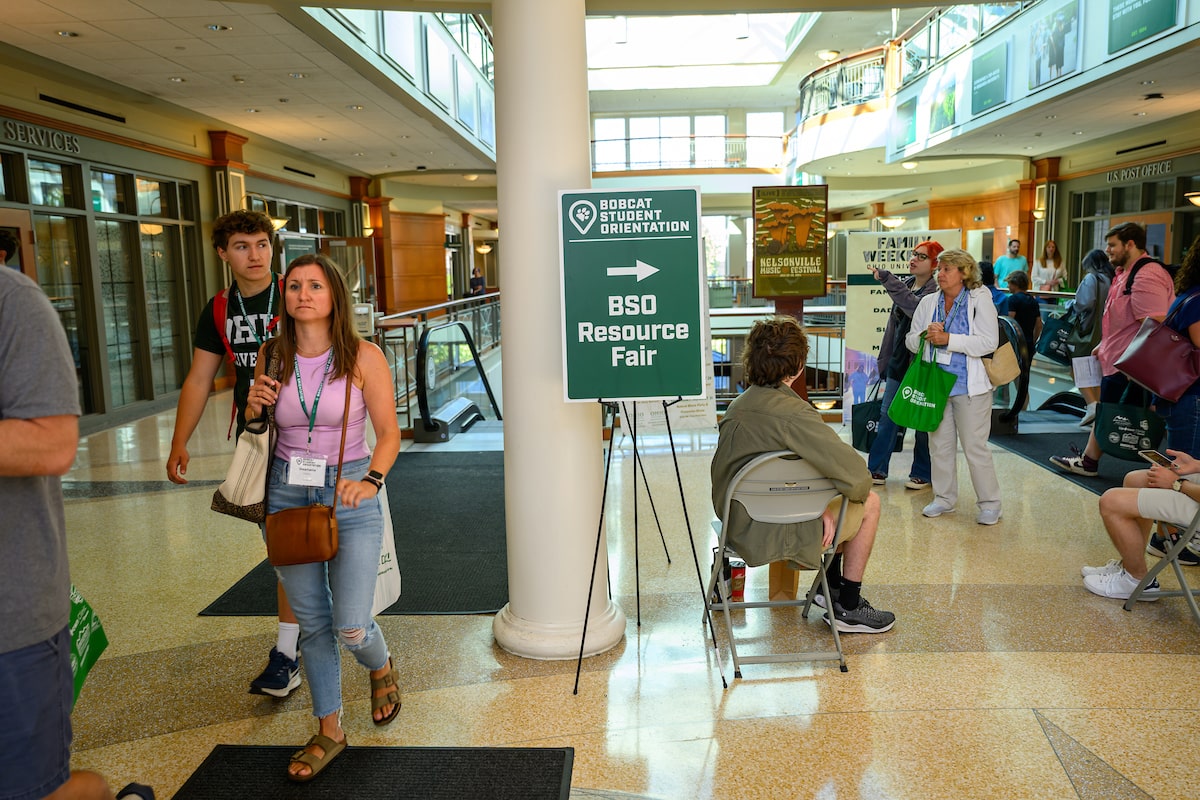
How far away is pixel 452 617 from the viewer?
384cm

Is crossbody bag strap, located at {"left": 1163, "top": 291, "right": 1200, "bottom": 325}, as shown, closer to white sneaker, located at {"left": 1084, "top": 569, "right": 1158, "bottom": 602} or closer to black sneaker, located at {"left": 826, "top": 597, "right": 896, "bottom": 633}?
white sneaker, located at {"left": 1084, "top": 569, "right": 1158, "bottom": 602}

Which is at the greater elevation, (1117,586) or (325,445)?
(325,445)

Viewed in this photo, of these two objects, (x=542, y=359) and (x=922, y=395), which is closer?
(x=542, y=359)

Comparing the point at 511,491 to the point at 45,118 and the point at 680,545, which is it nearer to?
the point at 680,545

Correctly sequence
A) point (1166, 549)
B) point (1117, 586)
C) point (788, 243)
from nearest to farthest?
1. point (1117, 586)
2. point (1166, 549)
3. point (788, 243)

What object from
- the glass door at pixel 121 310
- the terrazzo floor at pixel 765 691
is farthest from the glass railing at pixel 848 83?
the terrazzo floor at pixel 765 691

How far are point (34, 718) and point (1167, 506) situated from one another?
12.2 feet

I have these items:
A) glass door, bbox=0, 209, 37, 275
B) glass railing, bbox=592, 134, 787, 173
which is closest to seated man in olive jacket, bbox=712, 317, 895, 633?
glass door, bbox=0, 209, 37, 275

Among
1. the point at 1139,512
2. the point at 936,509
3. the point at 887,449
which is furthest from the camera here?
the point at 887,449

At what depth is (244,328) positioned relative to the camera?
303 cm

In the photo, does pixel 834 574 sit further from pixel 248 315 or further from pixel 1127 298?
pixel 1127 298

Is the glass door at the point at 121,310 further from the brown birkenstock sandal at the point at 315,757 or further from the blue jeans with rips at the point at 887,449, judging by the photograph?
the brown birkenstock sandal at the point at 315,757

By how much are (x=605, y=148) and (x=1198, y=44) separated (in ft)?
66.6

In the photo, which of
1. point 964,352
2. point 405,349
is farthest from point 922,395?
point 405,349
